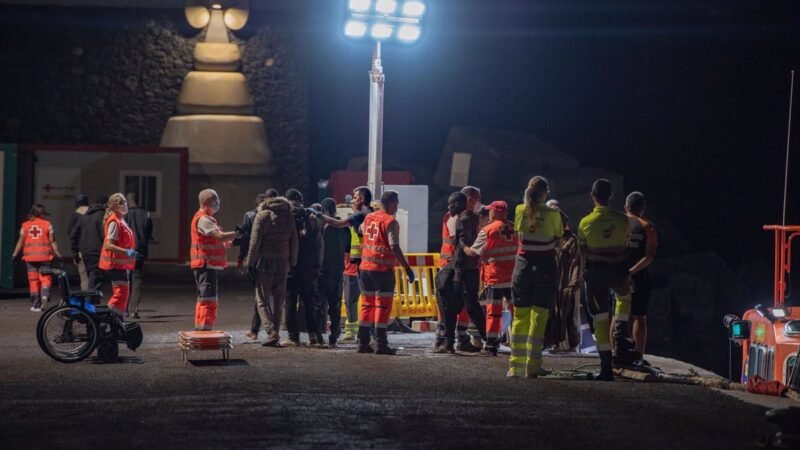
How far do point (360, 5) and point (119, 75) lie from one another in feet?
47.4

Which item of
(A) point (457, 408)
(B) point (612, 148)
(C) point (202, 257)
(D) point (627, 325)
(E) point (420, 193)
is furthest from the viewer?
(B) point (612, 148)

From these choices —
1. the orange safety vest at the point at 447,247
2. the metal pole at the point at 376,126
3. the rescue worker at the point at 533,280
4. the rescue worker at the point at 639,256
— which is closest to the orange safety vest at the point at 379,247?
the orange safety vest at the point at 447,247

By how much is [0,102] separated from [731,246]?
19604 millimetres

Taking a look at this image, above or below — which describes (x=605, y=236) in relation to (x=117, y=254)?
above

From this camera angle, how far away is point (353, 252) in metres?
15.4

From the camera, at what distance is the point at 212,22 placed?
100 ft

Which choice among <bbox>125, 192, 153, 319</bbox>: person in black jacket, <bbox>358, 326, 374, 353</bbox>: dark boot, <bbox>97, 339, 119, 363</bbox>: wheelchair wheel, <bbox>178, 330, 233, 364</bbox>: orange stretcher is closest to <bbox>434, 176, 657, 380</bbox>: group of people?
<bbox>358, 326, 374, 353</bbox>: dark boot

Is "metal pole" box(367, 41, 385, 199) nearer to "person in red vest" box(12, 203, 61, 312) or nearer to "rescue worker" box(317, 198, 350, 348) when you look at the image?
"rescue worker" box(317, 198, 350, 348)

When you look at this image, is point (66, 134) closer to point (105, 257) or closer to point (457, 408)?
point (105, 257)

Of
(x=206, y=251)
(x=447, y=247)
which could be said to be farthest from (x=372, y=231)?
(x=206, y=251)

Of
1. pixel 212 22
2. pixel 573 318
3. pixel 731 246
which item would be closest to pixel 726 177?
pixel 731 246

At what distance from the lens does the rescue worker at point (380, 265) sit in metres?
13.9

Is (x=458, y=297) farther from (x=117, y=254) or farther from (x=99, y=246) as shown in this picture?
(x=99, y=246)

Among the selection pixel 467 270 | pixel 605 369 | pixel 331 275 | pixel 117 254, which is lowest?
pixel 605 369
